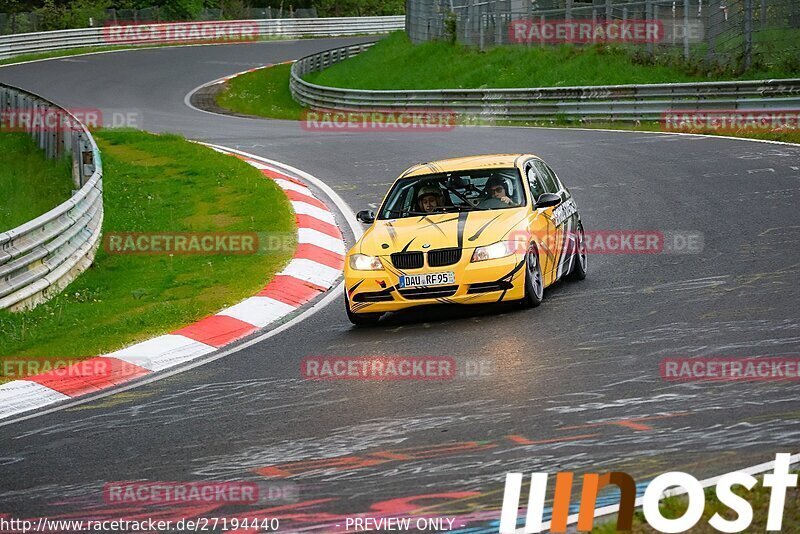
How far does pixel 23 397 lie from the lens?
9.42m

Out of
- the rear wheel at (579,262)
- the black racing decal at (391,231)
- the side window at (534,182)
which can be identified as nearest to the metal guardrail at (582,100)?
the rear wheel at (579,262)

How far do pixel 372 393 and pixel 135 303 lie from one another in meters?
5.11

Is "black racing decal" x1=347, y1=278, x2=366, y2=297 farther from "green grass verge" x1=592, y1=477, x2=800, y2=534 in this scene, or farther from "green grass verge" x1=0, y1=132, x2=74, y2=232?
"green grass verge" x1=0, y1=132, x2=74, y2=232

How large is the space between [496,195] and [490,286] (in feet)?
4.99

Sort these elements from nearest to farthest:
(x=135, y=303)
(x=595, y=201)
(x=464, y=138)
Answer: (x=135, y=303) < (x=595, y=201) < (x=464, y=138)

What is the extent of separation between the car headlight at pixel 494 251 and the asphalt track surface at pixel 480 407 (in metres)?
→ 0.53

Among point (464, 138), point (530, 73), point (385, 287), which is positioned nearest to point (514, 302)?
point (385, 287)

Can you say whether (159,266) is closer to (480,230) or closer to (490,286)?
(480,230)

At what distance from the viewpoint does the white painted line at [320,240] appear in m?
14.9

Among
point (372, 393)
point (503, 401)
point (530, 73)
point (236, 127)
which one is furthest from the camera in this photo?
point (530, 73)

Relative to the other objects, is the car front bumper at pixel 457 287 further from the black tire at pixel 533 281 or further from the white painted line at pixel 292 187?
A: the white painted line at pixel 292 187

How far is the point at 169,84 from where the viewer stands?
4381 cm

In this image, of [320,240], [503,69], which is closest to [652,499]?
[320,240]

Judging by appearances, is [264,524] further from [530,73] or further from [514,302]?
[530,73]
